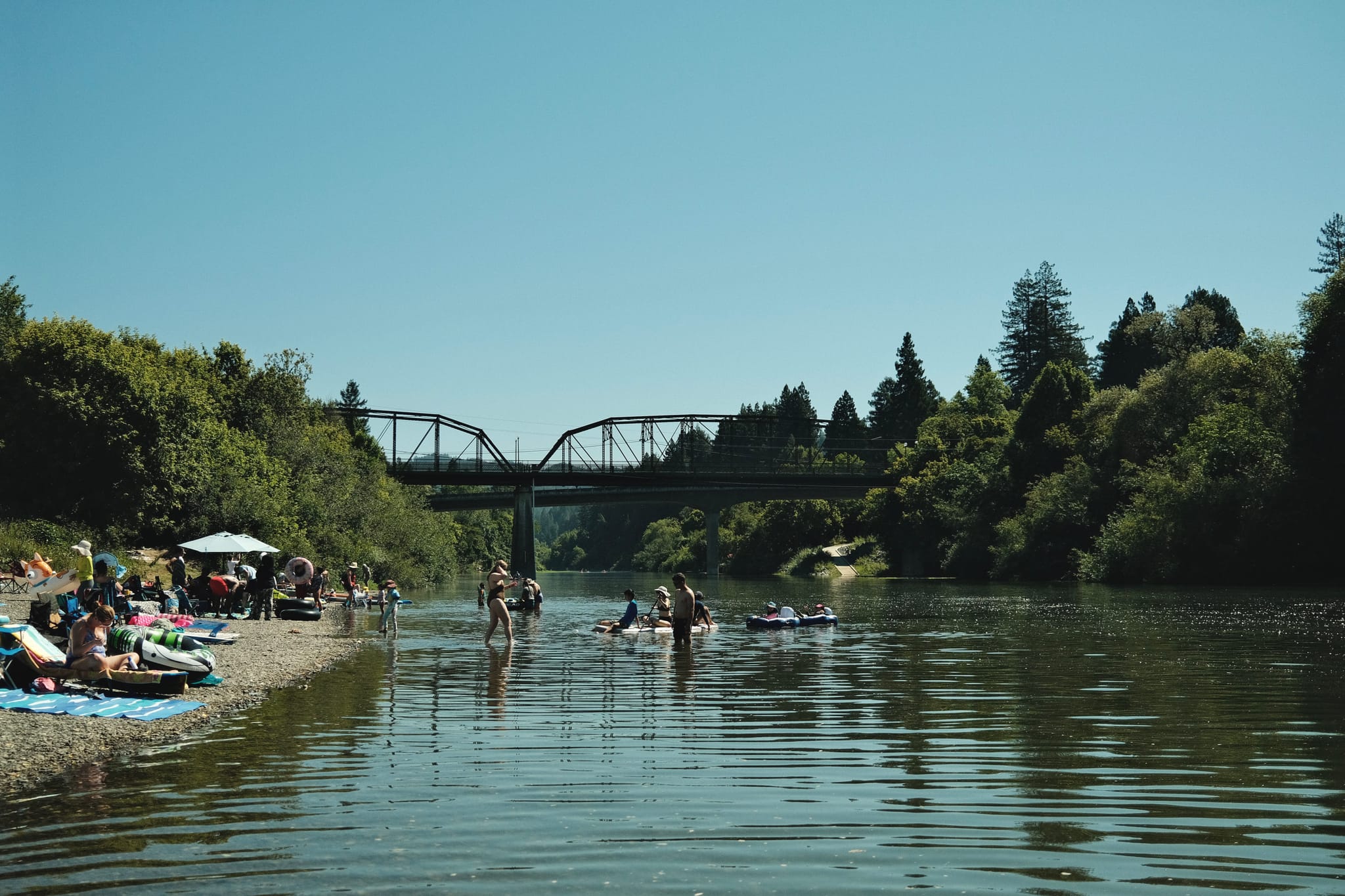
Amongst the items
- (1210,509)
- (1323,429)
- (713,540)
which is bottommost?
(713,540)

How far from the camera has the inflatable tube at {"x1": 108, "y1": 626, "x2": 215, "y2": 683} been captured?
59.1 feet

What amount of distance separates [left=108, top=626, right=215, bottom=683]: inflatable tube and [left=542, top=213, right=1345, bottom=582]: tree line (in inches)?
2075

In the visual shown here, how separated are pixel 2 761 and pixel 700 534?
462 feet

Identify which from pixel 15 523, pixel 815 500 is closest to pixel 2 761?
pixel 15 523

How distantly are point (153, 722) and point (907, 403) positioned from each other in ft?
498

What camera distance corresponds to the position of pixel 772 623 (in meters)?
36.1

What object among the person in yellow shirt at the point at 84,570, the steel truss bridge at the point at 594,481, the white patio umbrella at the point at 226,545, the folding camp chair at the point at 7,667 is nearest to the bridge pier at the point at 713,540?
the steel truss bridge at the point at 594,481

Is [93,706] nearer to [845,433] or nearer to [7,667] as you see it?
[7,667]

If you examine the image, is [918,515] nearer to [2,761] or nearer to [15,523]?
[15,523]

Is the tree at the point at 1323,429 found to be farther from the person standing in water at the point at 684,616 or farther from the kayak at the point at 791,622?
the person standing in water at the point at 684,616

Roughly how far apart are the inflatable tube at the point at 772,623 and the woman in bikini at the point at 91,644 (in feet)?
71.7

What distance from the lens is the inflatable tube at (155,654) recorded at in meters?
18.0

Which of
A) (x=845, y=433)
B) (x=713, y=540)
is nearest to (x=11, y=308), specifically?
(x=713, y=540)

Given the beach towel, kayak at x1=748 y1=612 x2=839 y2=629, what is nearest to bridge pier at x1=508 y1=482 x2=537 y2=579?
kayak at x1=748 y1=612 x2=839 y2=629
